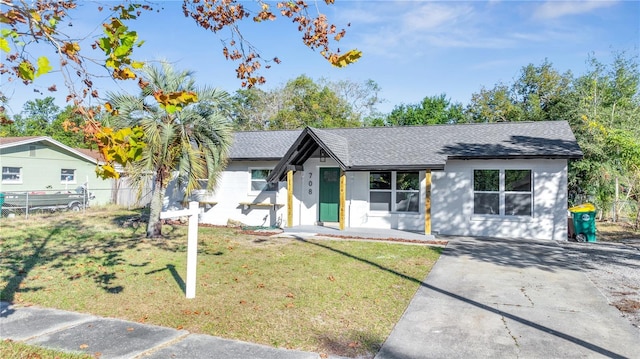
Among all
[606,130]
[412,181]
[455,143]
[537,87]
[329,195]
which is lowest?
[329,195]

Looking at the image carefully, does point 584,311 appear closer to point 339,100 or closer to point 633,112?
point 633,112

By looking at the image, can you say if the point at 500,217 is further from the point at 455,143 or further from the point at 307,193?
the point at 307,193

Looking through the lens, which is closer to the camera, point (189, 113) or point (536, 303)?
point (536, 303)

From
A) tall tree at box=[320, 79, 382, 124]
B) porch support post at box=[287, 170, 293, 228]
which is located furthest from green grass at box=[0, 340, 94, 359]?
tall tree at box=[320, 79, 382, 124]

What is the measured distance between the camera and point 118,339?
4.67 metres

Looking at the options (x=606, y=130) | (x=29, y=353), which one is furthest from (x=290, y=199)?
(x=606, y=130)

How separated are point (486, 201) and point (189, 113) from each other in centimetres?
1082

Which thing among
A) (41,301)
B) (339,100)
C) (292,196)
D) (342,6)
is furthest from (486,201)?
(339,100)

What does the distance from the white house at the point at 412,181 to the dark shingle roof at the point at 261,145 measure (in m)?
0.05

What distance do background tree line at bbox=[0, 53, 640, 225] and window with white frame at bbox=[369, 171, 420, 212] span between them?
597 cm

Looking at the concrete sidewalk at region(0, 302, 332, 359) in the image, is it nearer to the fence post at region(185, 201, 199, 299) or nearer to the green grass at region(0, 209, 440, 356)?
the green grass at region(0, 209, 440, 356)

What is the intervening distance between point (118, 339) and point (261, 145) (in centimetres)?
1367

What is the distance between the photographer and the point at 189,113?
39.7 feet

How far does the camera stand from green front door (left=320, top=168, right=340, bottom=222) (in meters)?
16.0
